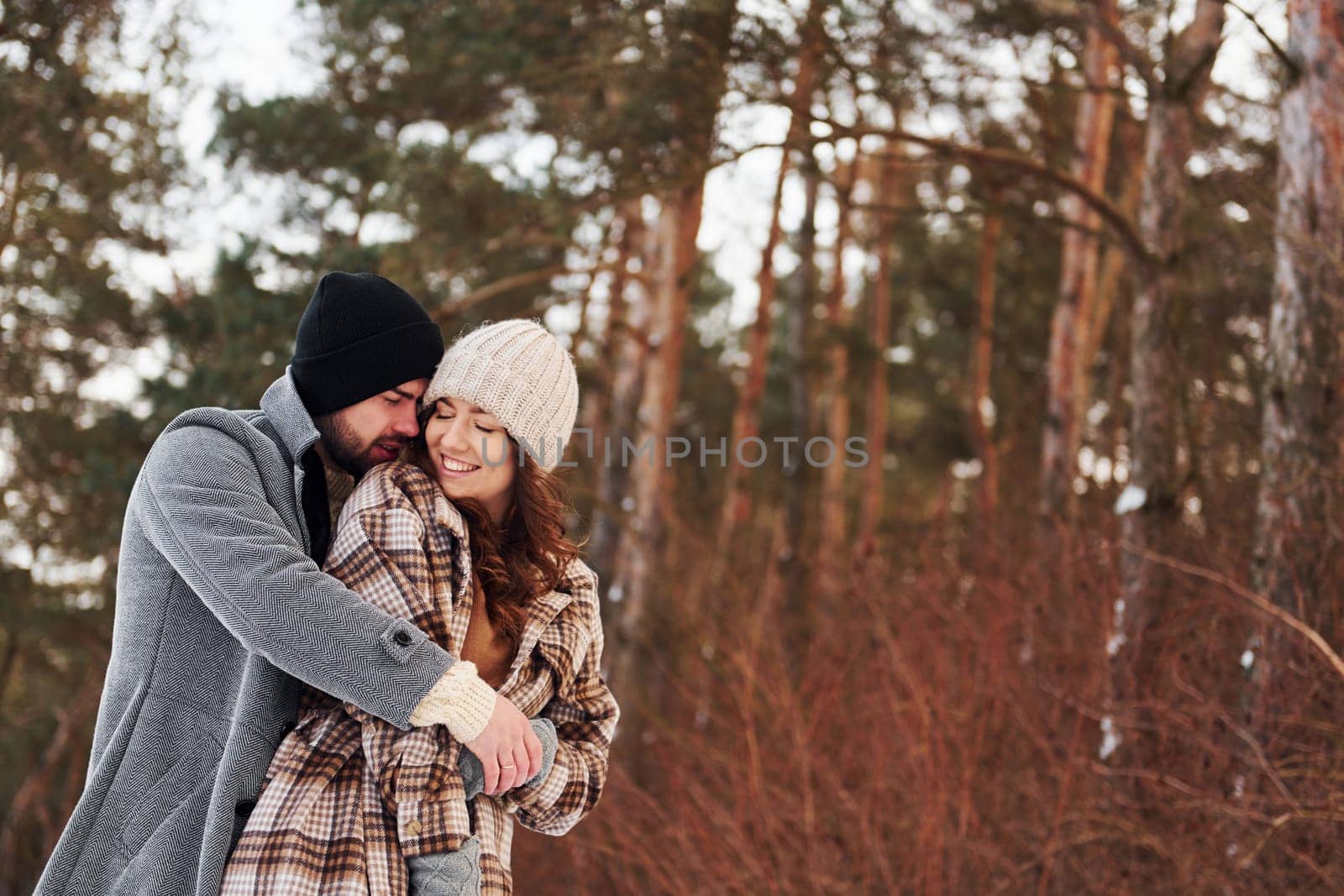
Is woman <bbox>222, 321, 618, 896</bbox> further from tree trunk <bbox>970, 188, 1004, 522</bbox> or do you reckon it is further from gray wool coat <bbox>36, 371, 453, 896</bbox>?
tree trunk <bbox>970, 188, 1004, 522</bbox>

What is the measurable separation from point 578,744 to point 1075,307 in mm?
9070

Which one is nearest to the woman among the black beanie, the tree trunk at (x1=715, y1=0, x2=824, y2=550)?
the black beanie

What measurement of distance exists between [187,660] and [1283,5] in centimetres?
514

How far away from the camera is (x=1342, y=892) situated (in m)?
3.54

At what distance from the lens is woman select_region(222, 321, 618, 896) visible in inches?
78.2

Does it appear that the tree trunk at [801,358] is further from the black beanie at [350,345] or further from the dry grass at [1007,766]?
the black beanie at [350,345]

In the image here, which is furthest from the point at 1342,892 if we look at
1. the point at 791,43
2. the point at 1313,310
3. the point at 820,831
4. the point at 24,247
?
the point at 24,247

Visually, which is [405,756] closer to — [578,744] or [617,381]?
[578,744]

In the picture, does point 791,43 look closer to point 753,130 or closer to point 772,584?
point 753,130

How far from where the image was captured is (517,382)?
A: 2.43 m

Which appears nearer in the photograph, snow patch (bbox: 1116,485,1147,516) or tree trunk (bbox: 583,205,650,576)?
snow patch (bbox: 1116,485,1147,516)

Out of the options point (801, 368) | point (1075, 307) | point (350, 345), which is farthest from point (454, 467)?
point (801, 368)

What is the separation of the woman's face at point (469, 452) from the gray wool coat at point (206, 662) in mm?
326

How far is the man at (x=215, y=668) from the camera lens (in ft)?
6.38
